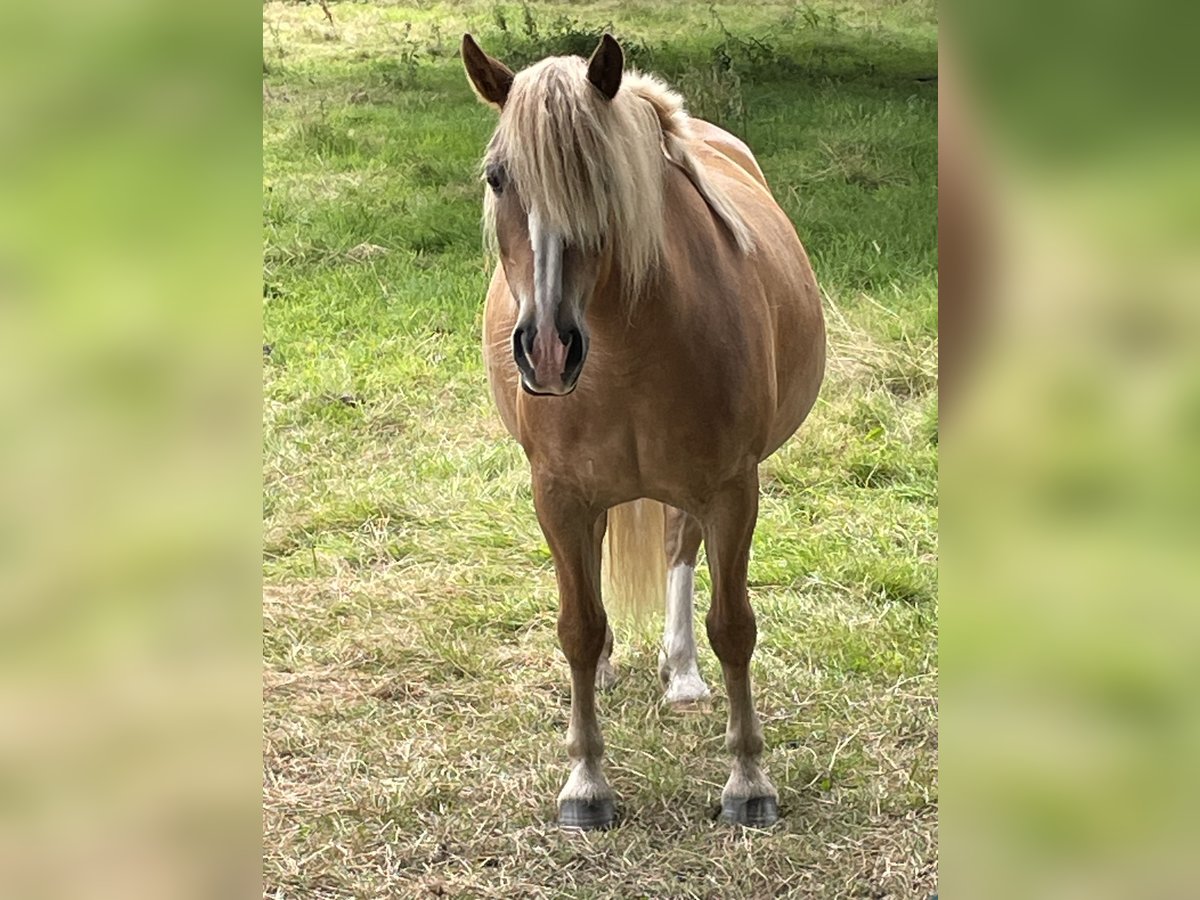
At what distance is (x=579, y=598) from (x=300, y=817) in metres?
0.86

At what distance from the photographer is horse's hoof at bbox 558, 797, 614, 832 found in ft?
9.29

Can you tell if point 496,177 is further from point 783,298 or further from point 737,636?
point 737,636

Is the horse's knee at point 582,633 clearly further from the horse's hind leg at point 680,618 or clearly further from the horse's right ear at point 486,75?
the horse's right ear at point 486,75

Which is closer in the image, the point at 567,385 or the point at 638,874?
the point at 567,385

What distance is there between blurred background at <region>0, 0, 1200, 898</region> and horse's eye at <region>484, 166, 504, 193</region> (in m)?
1.34

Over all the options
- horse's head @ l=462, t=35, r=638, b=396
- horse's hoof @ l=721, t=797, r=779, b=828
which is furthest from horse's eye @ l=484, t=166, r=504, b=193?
horse's hoof @ l=721, t=797, r=779, b=828

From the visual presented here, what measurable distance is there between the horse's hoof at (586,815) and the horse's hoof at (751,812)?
0.27 metres

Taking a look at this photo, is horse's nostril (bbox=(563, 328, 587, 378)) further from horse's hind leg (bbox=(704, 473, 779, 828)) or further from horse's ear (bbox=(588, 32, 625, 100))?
horse's hind leg (bbox=(704, 473, 779, 828))

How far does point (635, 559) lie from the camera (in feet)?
10.8
